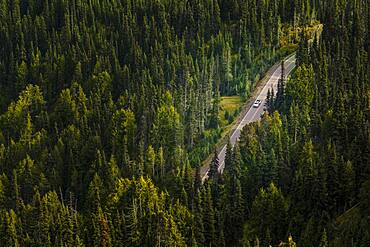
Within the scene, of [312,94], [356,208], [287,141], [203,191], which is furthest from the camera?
[312,94]

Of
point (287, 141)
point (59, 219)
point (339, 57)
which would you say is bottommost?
point (59, 219)

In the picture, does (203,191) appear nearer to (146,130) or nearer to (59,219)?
(59,219)

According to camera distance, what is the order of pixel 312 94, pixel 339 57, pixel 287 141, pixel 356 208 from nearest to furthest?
pixel 356 208 → pixel 287 141 → pixel 312 94 → pixel 339 57

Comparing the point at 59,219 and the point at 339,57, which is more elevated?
the point at 339,57

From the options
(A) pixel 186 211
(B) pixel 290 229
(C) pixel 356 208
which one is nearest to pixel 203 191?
(A) pixel 186 211

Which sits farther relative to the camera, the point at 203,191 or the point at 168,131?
the point at 168,131

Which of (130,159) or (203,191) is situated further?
(130,159)

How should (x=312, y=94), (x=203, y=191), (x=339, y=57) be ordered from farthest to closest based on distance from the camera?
(x=339, y=57) → (x=312, y=94) → (x=203, y=191)

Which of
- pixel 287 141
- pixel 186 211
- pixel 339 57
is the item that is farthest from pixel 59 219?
pixel 339 57

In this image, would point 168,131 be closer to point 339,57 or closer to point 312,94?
point 312,94
